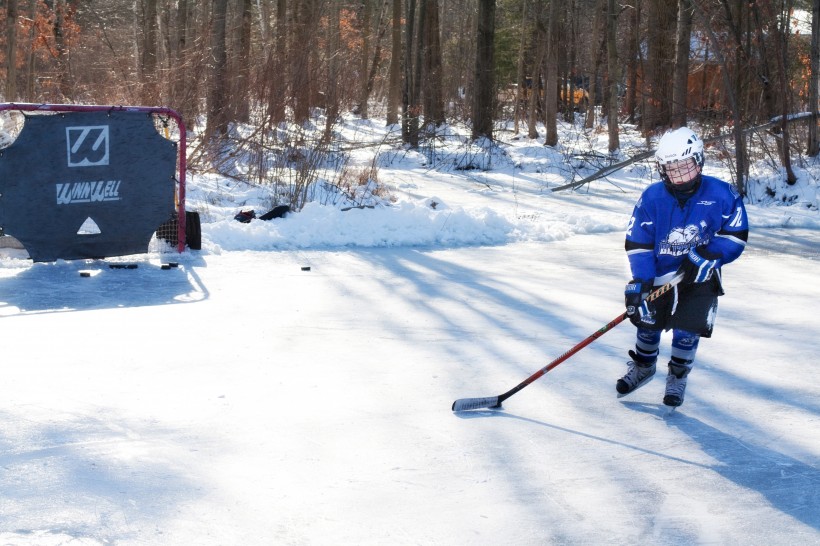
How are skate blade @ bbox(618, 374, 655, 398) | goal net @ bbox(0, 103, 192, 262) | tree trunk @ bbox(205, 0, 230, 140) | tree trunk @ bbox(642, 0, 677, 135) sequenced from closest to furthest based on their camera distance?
skate blade @ bbox(618, 374, 655, 398), goal net @ bbox(0, 103, 192, 262), tree trunk @ bbox(205, 0, 230, 140), tree trunk @ bbox(642, 0, 677, 135)

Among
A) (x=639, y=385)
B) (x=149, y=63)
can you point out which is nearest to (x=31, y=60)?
(x=149, y=63)

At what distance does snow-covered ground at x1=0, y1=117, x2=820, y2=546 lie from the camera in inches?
120

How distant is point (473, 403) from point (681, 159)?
143 cm

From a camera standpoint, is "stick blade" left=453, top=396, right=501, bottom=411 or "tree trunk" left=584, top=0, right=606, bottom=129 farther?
"tree trunk" left=584, top=0, right=606, bottom=129

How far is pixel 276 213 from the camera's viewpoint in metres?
9.41

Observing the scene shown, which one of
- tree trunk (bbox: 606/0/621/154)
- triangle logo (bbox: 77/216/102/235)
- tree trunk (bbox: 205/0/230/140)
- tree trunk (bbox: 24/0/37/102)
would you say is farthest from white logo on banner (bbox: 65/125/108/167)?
tree trunk (bbox: 24/0/37/102)

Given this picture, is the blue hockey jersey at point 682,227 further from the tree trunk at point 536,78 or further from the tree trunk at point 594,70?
the tree trunk at point 594,70

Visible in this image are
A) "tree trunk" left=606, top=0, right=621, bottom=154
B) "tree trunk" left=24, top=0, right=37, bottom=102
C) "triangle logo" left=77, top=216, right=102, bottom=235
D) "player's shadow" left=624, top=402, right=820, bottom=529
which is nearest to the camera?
"player's shadow" left=624, top=402, right=820, bottom=529

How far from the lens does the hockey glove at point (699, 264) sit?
414 cm

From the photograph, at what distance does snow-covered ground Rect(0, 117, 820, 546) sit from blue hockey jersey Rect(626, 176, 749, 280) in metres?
0.71

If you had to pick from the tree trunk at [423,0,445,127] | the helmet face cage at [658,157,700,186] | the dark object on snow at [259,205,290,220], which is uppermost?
the tree trunk at [423,0,445,127]

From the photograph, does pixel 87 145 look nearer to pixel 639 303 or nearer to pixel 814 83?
pixel 639 303

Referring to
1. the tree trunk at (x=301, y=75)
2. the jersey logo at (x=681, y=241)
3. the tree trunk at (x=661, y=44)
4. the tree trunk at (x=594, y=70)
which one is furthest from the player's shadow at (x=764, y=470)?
the tree trunk at (x=594, y=70)

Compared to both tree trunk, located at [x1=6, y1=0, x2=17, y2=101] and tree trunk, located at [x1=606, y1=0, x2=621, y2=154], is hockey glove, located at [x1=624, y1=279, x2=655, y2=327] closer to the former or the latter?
tree trunk, located at [x1=606, y1=0, x2=621, y2=154]
